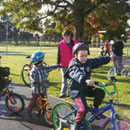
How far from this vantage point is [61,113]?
4.07 meters

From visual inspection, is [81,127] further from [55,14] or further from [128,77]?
[55,14]

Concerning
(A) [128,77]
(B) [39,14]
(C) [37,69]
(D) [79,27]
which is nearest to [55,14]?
(B) [39,14]

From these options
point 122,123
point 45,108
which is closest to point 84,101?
point 122,123

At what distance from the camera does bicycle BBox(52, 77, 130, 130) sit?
3126 mm

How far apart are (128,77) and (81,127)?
7.62 metres

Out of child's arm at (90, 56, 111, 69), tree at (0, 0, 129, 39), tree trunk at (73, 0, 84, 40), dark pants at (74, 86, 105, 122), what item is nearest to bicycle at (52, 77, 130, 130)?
dark pants at (74, 86, 105, 122)

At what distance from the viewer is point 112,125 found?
320 cm

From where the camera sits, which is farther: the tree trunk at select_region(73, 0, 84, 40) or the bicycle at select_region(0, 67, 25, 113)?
the tree trunk at select_region(73, 0, 84, 40)

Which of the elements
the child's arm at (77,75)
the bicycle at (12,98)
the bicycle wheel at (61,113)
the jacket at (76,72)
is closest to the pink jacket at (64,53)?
the bicycle at (12,98)

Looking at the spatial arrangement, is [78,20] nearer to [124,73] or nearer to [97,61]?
[124,73]

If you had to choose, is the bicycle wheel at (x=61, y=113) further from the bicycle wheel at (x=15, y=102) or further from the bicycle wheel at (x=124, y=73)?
the bicycle wheel at (x=124, y=73)

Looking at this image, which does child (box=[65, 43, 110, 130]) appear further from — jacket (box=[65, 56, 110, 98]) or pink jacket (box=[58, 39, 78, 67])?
pink jacket (box=[58, 39, 78, 67])

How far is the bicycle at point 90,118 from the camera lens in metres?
3.13

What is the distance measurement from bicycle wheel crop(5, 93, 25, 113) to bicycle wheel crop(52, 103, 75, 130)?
1.35 m
